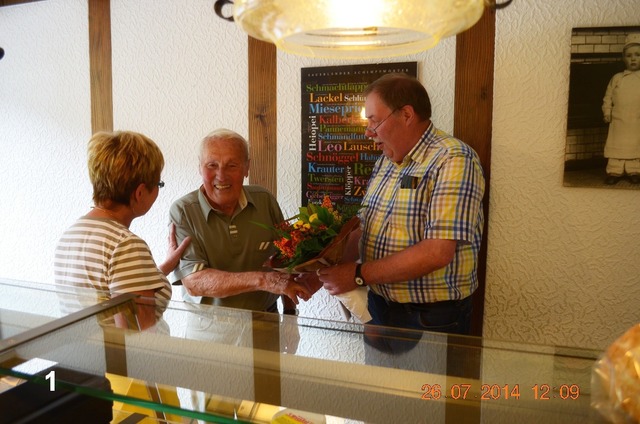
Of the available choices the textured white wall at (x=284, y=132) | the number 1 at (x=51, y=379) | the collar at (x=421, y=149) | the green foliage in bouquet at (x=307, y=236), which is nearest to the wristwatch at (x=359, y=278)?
the green foliage in bouquet at (x=307, y=236)

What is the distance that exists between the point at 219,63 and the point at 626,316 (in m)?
2.14

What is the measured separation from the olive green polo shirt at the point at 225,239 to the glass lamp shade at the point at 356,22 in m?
1.16

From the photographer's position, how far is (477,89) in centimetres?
227

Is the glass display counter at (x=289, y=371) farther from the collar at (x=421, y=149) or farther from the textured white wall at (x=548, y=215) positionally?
the textured white wall at (x=548, y=215)

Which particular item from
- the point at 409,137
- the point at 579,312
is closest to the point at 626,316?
the point at 579,312

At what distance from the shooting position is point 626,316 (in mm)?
2156

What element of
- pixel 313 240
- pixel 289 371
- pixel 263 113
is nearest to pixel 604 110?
pixel 313 240

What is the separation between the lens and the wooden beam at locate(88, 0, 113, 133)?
302 centimetres

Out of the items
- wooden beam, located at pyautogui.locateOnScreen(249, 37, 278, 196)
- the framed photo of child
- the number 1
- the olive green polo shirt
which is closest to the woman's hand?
the olive green polo shirt

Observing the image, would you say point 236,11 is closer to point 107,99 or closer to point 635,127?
point 635,127

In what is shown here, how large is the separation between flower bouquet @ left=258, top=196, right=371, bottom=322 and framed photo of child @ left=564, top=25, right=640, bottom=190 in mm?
933

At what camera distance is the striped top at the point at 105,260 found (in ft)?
4.79

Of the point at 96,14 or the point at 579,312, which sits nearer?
the point at 579,312
